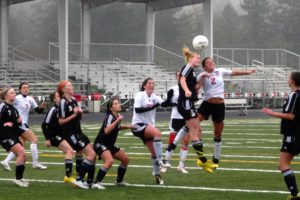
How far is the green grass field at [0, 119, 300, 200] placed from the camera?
11.5m

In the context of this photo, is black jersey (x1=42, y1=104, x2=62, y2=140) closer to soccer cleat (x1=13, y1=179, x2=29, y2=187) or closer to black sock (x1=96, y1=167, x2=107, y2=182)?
soccer cleat (x1=13, y1=179, x2=29, y2=187)

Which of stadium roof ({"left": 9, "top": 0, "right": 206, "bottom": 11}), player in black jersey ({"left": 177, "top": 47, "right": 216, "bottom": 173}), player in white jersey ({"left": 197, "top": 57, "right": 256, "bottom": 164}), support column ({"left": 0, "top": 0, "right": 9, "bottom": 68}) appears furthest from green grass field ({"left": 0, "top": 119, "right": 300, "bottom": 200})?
stadium roof ({"left": 9, "top": 0, "right": 206, "bottom": 11})

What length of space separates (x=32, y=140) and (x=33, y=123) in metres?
17.7

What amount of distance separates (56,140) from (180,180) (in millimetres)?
2413

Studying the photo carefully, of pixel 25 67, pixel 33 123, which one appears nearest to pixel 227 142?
pixel 33 123

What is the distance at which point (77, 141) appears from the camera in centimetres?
1248

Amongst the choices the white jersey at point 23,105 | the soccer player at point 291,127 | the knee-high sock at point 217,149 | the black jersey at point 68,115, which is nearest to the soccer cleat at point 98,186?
the black jersey at point 68,115

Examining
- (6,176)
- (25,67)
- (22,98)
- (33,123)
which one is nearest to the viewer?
(6,176)

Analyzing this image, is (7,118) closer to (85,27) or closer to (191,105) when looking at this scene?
(191,105)

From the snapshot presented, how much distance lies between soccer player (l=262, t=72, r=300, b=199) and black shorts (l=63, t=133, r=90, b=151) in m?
3.59

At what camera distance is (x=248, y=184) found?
12570 millimetres

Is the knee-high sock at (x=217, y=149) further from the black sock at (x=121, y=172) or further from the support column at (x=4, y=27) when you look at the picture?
the support column at (x=4, y=27)

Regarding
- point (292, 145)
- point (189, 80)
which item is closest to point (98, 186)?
point (189, 80)

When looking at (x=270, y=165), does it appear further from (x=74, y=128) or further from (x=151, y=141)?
(x=74, y=128)
